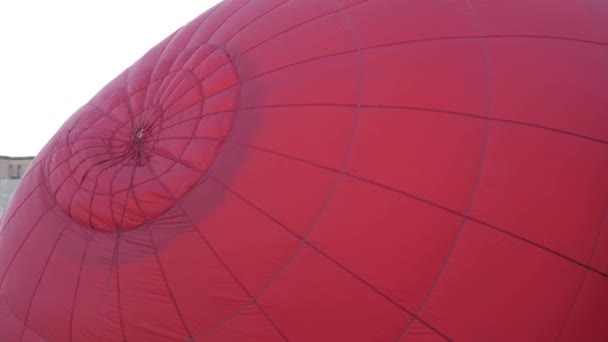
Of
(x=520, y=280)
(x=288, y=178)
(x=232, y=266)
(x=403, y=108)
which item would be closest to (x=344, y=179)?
(x=288, y=178)

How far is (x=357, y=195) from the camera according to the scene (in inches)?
133

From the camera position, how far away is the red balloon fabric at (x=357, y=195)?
10.8 ft

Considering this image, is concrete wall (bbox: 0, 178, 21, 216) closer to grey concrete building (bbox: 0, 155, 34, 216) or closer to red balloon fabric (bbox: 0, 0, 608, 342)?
grey concrete building (bbox: 0, 155, 34, 216)

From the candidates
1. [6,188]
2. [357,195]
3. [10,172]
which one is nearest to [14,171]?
[10,172]

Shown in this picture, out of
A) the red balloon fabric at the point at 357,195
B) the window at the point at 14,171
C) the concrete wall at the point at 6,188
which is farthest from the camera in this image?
the window at the point at 14,171

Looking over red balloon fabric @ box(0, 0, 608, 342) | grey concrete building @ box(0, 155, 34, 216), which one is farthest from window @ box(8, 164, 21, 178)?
red balloon fabric @ box(0, 0, 608, 342)

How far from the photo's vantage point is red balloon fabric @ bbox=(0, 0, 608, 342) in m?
3.30

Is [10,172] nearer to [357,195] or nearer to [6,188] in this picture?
[6,188]

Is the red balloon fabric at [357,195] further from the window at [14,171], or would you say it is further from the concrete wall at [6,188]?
the window at [14,171]

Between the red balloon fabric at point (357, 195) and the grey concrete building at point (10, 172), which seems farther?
the grey concrete building at point (10, 172)

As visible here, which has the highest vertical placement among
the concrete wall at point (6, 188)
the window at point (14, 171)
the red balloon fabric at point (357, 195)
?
the red balloon fabric at point (357, 195)

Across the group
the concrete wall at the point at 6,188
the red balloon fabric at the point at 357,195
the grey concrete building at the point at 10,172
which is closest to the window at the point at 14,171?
the grey concrete building at the point at 10,172

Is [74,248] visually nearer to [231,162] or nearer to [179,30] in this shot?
[231,162]

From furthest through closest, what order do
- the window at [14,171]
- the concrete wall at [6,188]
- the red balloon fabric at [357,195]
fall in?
the window at [14,171] < the concrete wall at [6,188] < the red balloon fabric at [357,195]
